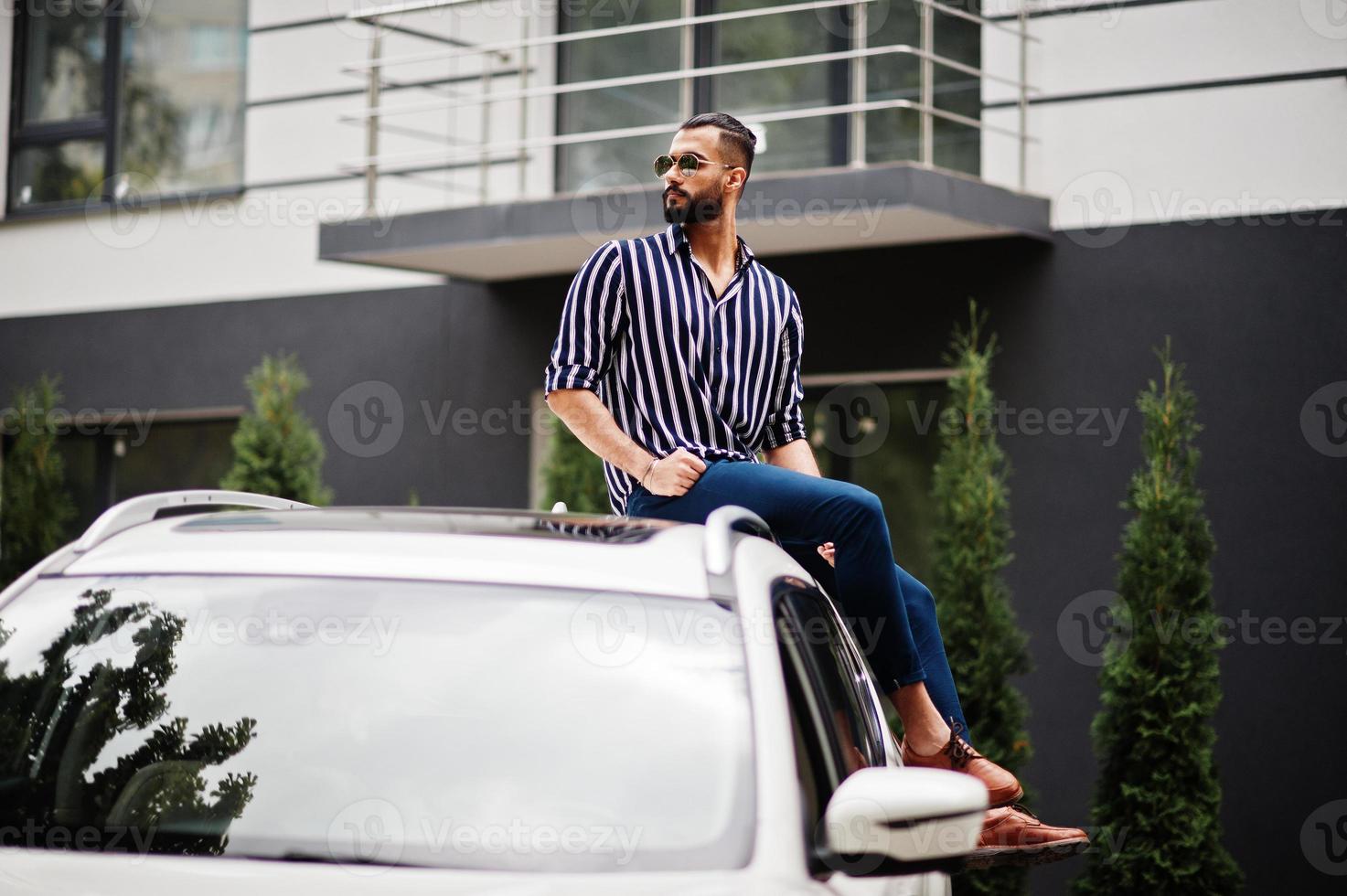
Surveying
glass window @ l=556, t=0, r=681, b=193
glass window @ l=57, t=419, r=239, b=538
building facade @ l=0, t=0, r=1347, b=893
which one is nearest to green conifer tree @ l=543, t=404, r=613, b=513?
building facade @ l=0, t=0, r=1347, b=893

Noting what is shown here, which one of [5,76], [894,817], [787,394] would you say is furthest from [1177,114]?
[5,76]

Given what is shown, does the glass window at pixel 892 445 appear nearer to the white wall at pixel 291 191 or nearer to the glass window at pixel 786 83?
the glass window at pixel 786 83

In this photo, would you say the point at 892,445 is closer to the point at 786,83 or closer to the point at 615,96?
the point at 786,83

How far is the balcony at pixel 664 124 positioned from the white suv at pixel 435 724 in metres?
5.41

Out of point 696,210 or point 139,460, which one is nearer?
point 696,210

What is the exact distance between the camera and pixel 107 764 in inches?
105

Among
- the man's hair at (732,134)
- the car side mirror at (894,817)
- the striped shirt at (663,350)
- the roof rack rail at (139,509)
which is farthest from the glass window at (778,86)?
the car side mirror at (894,817)

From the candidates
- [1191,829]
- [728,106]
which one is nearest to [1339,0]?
[728,106]

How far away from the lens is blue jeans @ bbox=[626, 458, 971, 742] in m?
3.70

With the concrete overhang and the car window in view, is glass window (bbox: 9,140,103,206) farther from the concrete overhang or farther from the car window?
the car window

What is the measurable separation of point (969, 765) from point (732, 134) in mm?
1770

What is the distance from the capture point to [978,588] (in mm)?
7715

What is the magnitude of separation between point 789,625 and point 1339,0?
6.61m

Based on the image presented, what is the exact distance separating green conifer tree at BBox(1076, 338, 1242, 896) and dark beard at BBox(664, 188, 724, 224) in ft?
12.8
